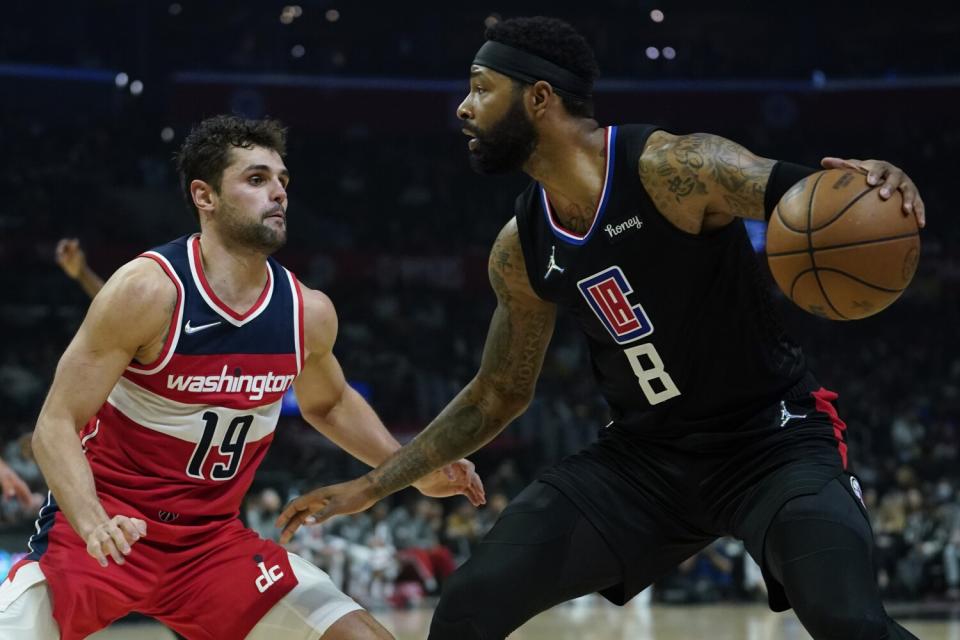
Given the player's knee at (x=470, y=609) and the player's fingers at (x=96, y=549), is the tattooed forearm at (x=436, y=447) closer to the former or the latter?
the player's knee at (x=470, y=609)

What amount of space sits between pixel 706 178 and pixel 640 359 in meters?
0.63

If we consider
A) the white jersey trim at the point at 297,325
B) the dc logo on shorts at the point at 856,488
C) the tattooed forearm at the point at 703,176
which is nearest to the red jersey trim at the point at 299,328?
the white jersey trim at the point at 297,325

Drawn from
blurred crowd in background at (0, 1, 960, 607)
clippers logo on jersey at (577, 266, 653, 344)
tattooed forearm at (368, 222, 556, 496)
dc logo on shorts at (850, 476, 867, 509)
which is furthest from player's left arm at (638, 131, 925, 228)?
blurred crowd in background at (0, 1, 960, 607)

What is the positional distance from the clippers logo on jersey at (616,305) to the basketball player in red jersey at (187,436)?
1.14 m

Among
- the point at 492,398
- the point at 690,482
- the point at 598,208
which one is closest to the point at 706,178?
the point at 598,208

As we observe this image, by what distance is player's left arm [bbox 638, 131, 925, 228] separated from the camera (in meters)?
3.60

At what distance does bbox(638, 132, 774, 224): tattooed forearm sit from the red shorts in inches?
71.2

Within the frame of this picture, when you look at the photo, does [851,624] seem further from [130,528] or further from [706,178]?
[130,528]

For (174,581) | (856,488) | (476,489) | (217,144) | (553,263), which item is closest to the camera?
(856,488)

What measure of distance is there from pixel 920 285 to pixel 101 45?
16194 mm

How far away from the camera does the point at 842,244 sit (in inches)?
134

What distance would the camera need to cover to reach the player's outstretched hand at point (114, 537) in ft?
12.1

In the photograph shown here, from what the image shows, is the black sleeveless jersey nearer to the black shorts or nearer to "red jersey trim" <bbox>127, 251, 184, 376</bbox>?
the black shorts

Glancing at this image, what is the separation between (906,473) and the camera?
52.0ft
